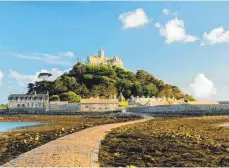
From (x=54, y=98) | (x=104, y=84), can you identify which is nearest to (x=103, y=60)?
(x=104, y=84)

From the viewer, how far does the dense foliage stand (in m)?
101

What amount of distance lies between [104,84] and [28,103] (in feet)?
81.0

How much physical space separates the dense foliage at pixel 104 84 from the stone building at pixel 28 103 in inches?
346

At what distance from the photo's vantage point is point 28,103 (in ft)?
297

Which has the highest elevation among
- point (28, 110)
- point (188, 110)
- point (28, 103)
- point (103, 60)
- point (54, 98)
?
point (103, 60)

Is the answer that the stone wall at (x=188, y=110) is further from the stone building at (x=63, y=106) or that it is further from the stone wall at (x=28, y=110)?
the stone wall at (x=28, y=110)

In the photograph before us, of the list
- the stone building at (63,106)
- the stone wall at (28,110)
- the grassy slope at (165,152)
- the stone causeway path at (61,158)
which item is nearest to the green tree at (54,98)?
the stone building at (63,106)

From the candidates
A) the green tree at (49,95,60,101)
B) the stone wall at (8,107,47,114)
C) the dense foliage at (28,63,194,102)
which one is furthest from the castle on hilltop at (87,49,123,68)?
the stone wall at (8,107,47,114)

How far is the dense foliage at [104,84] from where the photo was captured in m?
101

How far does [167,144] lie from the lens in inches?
624

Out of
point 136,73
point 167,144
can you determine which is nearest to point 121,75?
point 136,73

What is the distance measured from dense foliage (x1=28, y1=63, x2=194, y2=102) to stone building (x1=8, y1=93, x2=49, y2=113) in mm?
8797

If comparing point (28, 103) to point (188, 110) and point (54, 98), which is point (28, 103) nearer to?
point (54, 98)

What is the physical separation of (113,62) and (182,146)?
11867 cm
